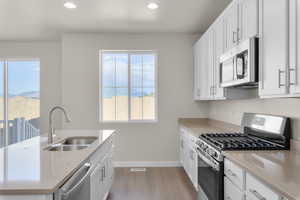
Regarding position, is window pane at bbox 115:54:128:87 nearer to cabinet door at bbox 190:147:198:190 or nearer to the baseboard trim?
the baseboard trim

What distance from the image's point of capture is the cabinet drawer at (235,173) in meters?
1.64

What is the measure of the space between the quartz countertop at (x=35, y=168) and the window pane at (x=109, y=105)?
2616 millimetres

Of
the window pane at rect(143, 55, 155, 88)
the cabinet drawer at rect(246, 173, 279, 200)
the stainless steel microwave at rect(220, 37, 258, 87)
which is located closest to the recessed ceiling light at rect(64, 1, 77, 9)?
the window pane at rect(143, 55, 155, 88)

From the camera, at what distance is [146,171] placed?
14.7 feet

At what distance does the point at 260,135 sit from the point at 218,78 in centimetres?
96

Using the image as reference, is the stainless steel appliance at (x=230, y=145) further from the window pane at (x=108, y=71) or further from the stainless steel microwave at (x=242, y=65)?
the window pane at (x=108, y=71)

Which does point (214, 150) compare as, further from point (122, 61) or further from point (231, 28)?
point (122, 61)

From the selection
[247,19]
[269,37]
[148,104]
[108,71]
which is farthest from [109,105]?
[269,37]

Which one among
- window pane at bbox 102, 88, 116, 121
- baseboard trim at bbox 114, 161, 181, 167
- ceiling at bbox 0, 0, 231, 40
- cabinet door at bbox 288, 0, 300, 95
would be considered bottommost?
baseboard trim at bbox 114, 161, 181, 167

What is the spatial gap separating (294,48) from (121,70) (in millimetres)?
3744

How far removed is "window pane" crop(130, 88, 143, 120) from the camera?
4.94m

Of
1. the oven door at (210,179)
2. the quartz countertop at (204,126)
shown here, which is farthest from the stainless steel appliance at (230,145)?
the quartz countertop at (204,126)

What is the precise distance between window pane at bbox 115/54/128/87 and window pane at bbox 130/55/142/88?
126mm

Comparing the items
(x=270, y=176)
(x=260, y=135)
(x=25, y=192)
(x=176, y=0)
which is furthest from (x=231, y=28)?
(x=25, y=192)
